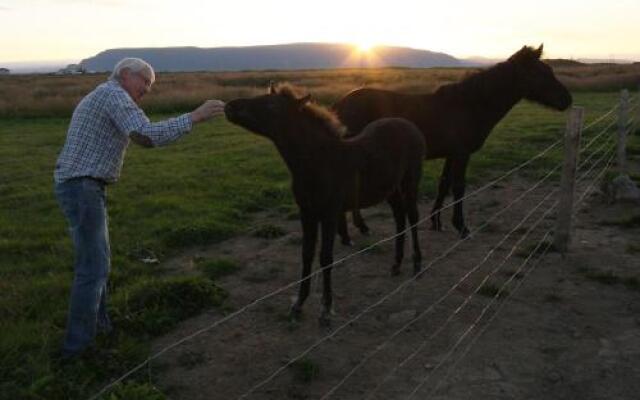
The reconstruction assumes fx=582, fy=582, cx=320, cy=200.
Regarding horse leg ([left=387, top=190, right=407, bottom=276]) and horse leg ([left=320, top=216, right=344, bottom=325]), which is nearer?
horse leg ([left=320, top=216, right=344, bottom=325])

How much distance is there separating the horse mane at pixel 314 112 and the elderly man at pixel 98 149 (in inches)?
33.7

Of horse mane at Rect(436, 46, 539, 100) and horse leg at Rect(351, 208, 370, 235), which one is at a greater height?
horse mane at Rect(436, 46, 539, 100)

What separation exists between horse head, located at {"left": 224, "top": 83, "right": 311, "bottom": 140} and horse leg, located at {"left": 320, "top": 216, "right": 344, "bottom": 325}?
3.26ft

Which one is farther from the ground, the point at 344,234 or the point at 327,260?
the point at 327,260

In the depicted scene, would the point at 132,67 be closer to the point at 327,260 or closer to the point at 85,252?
the point at 85,252

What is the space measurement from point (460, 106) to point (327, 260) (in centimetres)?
418

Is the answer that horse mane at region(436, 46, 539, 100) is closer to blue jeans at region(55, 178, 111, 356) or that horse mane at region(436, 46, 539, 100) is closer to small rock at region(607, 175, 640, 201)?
small rock at region(607, 175, 640, 201)

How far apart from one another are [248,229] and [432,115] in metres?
3.30

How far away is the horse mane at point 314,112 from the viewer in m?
5.37

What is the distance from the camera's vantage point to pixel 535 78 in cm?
877

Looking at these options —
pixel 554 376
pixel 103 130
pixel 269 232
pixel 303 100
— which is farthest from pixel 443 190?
pixel 103 130

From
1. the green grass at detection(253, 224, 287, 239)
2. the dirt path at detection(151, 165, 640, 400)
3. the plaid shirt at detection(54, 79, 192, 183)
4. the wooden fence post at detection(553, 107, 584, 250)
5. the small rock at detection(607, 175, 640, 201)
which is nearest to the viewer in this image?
the plaid shirt at detection(54, 79, 192, 183)

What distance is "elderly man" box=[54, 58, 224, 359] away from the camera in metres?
4.40

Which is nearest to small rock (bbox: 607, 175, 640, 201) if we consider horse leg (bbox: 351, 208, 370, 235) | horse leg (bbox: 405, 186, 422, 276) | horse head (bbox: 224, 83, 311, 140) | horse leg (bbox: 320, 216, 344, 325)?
horse leg (bbox: 351, 208, 370, 235)
